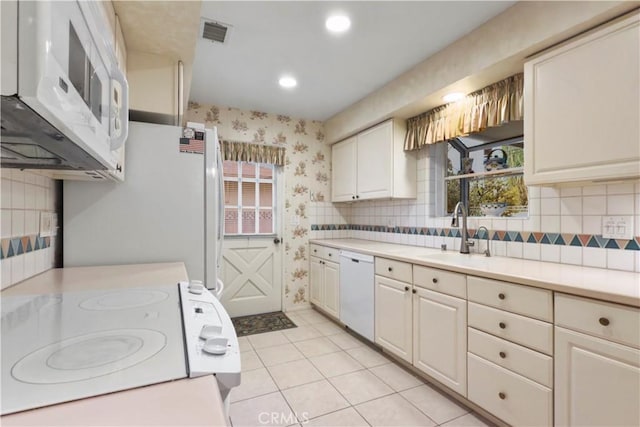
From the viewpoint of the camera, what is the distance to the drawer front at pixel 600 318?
116 cm

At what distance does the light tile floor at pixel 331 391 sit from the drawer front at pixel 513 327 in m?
0.57

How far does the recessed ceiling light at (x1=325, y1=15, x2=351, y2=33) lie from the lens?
1.90m

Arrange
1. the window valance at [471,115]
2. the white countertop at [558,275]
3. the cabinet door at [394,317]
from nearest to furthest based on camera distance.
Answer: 1. the white countertop at [558,275]
2. the window valance at [471,115]
3. the cabinet door at [394,317]

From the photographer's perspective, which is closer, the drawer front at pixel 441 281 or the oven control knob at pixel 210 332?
the oven control knob at pixel 210 332

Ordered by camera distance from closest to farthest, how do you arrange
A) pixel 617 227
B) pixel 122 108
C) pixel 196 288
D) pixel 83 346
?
pixel 83 346 → pixel 122 108 → pixel 196 288 → pixel 617 227

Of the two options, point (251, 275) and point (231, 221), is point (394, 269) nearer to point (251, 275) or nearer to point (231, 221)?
point (251, 275)

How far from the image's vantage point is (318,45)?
2.21 metres

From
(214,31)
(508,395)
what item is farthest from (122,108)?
(508,395)

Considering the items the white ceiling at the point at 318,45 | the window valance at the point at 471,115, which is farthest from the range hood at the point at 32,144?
the window valance at the point at 471,115

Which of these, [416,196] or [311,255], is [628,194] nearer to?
[416,196]

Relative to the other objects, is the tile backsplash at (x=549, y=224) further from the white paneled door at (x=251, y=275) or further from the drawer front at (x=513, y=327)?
the white paneled door at (x=251, y=275)

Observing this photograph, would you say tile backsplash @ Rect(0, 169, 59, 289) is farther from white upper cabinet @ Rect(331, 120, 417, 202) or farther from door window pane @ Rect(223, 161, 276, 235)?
white upper cabinet @ Rect(331, 120, 417, 202)

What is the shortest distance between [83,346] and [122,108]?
2.35 feet

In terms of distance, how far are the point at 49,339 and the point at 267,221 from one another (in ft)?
10.2
